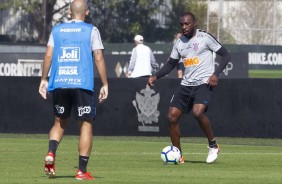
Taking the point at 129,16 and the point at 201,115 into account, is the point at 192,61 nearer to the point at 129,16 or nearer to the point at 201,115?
the point at 201,115

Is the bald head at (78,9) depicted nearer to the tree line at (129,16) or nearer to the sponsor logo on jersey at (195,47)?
the sponsor logo on jersey at (195,47)

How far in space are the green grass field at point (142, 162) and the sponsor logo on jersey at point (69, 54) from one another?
1.32m

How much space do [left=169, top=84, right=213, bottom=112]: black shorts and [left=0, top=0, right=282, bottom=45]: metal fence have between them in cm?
3292

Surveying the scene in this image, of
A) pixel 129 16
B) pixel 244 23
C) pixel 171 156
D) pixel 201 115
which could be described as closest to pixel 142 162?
pixel 171 156

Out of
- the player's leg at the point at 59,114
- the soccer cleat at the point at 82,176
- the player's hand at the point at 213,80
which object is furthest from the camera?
the player's hand at the point at 213,80

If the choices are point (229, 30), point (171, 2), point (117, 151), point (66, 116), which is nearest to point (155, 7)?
point (171, 2)

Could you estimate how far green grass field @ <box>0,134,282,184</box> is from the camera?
12.7 metres

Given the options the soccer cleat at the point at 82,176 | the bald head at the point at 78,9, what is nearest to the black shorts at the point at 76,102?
the soccer cleat at the point at 82,176

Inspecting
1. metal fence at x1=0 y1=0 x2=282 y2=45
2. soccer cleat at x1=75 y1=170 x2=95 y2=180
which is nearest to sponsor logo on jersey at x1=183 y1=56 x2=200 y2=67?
soccer cleat at x1=75 y1=170 x2=95 y2=180

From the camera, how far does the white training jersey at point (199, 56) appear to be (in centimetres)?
1552

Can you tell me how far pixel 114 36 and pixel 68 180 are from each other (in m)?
40.4

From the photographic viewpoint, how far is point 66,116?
41.8 ft

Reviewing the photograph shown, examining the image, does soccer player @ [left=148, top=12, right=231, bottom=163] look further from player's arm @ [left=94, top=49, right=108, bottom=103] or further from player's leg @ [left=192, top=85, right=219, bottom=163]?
player's arm @ [left=94, top=49, right=108, bottom=103]

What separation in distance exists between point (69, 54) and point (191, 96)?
3510mm
